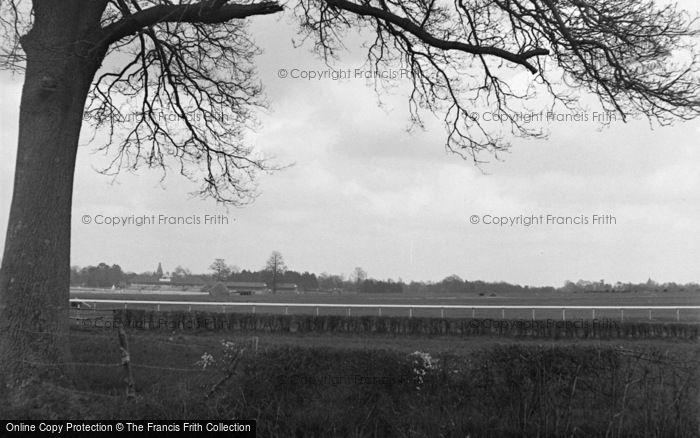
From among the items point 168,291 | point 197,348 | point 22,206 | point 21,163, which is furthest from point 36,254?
point 168,291

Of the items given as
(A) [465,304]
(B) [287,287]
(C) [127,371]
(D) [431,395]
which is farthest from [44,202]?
(B) [287,287]

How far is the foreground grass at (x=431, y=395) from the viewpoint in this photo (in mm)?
→ 6340

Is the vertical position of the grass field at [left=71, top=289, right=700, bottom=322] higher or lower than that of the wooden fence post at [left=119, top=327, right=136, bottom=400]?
lower

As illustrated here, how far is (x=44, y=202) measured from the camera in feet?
27.5

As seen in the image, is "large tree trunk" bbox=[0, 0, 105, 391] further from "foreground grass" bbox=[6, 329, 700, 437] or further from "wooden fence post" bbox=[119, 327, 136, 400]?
"wooden fence post" bbox=[119, 327, 136, 400]

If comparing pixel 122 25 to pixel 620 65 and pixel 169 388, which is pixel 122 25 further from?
pixel 620 65

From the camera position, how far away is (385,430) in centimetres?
658

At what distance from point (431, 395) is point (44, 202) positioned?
5.49 metres

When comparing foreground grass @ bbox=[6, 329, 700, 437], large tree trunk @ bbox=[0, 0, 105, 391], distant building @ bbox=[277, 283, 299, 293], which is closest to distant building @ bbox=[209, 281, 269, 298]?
distant building @ bbox=[277, 283, 299, 293]

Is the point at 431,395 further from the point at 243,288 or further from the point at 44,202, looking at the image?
the point at 243,288

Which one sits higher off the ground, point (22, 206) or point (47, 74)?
point (47, 74)

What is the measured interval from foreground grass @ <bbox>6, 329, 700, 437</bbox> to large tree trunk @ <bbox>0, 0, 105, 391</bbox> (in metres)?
0.76

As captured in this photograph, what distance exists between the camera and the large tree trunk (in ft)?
26.8

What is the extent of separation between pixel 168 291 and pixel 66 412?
64.7 metres
